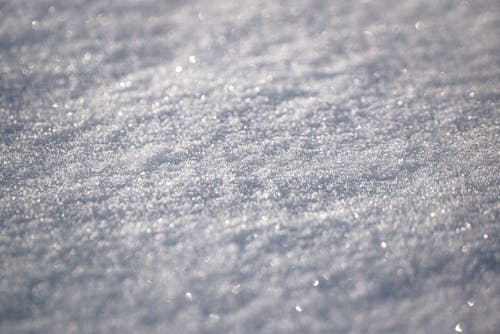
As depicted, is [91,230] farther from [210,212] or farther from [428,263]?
[428,263]

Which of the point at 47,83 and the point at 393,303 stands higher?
the point at 47,83

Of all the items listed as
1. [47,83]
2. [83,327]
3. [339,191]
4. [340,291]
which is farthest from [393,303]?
[47,83]

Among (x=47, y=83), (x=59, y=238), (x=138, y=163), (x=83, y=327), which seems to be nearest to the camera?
(x=83, y=327)

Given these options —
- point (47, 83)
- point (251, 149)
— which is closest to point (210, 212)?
point (251, 149)

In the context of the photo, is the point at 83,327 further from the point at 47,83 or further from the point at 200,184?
the point at 47,83

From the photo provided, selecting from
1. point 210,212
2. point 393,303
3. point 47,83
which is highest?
point 47,83

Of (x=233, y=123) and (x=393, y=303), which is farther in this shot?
(x=233, y=123)

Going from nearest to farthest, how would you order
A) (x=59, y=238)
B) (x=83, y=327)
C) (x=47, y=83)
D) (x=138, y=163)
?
(x=83, y=327) → (x=59, y=238) → (x=138, y=163) → (x=47, y=83)
